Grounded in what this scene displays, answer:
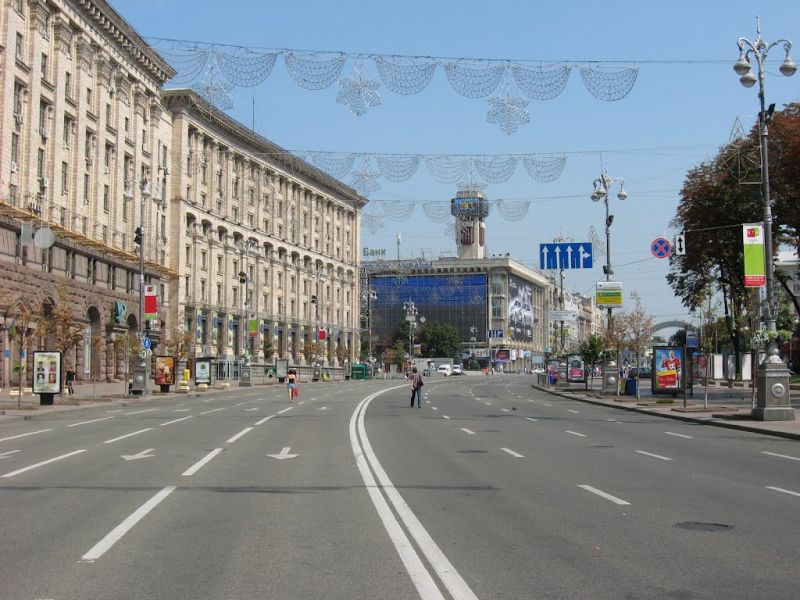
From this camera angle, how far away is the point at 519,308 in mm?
187750

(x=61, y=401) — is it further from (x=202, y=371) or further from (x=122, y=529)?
(x=122, y=529)

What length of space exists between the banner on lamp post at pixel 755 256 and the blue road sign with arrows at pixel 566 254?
13640 millimetres

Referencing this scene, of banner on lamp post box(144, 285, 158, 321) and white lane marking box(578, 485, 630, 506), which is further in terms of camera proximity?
banner on lamp post box(144, 285, 158, 321)

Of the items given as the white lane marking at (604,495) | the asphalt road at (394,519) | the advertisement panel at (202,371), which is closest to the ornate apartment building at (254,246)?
the advertisement panel at (202,371)

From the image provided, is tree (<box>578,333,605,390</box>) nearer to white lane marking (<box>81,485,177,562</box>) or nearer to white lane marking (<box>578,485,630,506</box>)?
white lane marking (<box>578,485,630,506</box>)

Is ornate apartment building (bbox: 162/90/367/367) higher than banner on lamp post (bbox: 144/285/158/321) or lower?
higher

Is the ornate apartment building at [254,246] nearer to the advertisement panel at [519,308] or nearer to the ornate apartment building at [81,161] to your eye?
the ornate apartment building at [81,161]

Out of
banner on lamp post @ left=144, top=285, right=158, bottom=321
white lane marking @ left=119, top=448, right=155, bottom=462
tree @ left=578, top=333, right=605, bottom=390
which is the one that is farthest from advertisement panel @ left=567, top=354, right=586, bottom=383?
white lane marking @ left=119, top=448, right=155, bottom=462

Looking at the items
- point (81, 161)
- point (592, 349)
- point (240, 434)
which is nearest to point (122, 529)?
point (240, 434)

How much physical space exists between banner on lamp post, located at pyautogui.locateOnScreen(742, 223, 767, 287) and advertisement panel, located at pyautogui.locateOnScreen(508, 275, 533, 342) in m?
Answer: 149

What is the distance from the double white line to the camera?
700 centimetres

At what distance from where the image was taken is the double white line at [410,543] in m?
7.00

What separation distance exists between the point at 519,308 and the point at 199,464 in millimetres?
174087

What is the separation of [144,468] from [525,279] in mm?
178927
